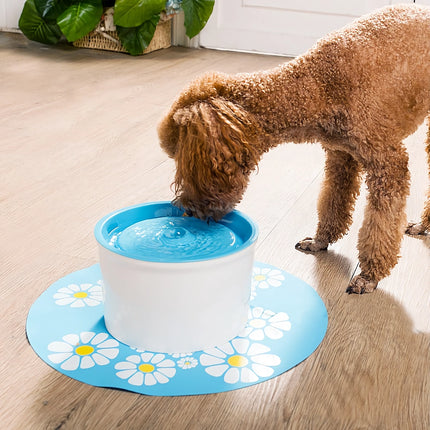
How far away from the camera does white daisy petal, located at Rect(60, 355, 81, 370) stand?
1.17 meters

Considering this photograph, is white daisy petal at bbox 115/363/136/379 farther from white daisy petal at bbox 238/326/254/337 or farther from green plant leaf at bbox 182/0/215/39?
green plant leaf at bbox 182/0/215/39

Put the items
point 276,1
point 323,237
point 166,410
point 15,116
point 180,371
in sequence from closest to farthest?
point 166,410
point 180,371
point 323,237
point 15,116
point 276,1

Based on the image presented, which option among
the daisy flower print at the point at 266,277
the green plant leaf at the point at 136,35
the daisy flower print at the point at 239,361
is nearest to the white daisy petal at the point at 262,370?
the daisy flower print at the point at 239,361

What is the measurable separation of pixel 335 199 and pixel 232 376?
2.28ft

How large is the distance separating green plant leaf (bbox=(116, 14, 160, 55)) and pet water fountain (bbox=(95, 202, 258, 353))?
2.77 metres

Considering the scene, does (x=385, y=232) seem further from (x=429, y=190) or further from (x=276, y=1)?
(x=276, y=1)

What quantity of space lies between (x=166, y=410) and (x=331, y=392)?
326mm

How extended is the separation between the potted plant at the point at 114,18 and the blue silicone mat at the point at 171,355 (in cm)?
258

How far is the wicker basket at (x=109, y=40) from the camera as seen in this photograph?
12.9 feet

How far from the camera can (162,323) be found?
47.3 inches

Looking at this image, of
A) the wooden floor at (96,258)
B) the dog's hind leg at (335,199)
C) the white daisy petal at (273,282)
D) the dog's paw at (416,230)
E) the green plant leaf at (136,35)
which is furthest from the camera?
the green plant leaf at (136,35)

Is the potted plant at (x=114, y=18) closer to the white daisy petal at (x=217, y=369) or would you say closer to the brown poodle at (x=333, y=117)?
the brown poodle at (x=333, y=117)

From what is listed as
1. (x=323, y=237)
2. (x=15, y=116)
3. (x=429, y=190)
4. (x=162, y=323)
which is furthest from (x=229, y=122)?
(x=15, y=116)

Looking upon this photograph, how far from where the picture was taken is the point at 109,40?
397cm
